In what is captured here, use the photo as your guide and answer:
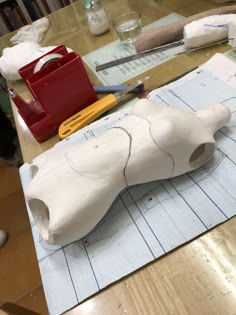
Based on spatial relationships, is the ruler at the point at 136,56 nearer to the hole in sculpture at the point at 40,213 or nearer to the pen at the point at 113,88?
the pen at the point at 113,88

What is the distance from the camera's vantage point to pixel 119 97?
678 mm

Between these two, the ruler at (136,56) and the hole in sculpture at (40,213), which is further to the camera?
the ruler at (136,56)

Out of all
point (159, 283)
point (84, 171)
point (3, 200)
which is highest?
point (84, 171)

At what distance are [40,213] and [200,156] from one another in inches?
10.0

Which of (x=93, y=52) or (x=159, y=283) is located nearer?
(x=159, y=283)

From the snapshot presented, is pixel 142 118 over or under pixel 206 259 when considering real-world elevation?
over

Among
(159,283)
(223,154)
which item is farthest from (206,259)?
(223,154)

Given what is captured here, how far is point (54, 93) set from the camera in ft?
2.05

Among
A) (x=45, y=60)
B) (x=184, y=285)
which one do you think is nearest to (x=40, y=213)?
(x=184, y=285)

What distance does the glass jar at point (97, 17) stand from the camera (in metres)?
0.96

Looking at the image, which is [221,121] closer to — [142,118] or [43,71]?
[142,118]

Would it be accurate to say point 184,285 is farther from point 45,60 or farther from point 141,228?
point 45,60

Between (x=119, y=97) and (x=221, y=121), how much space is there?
26 cm

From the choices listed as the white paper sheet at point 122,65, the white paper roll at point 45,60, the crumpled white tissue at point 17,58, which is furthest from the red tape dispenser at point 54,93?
the crumpled white tissue at point 17,58
